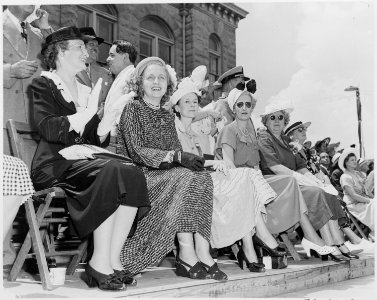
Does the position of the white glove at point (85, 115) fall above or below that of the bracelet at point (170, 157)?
above

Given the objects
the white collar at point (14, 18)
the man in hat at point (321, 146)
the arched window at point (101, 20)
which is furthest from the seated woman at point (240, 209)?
the arched window at point (101, 20)

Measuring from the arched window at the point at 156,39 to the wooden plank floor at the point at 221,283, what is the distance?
8.91 metres

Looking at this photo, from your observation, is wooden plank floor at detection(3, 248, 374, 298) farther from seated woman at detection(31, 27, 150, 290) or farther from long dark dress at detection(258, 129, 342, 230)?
long dark dress at detection(258, 129, 342, 230)

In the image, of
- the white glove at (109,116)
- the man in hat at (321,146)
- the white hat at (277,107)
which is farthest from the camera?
the man in hat at (321,146)

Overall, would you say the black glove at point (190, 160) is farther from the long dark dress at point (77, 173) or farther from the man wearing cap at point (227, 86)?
the man wearing cap at point (227, 86)

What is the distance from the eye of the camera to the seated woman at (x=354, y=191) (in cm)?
694

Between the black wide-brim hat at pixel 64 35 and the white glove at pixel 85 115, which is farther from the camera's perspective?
the black wide-brim hat at pixel 64 35

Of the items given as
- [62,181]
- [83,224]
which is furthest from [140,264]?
[62,181]

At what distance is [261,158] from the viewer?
5137mm

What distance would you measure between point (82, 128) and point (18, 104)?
83 cm

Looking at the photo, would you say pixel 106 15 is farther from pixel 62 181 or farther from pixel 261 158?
pixel 62 181

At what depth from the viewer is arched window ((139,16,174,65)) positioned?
12.9m

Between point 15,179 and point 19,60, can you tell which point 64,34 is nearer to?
point 19,60

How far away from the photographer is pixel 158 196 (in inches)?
143
